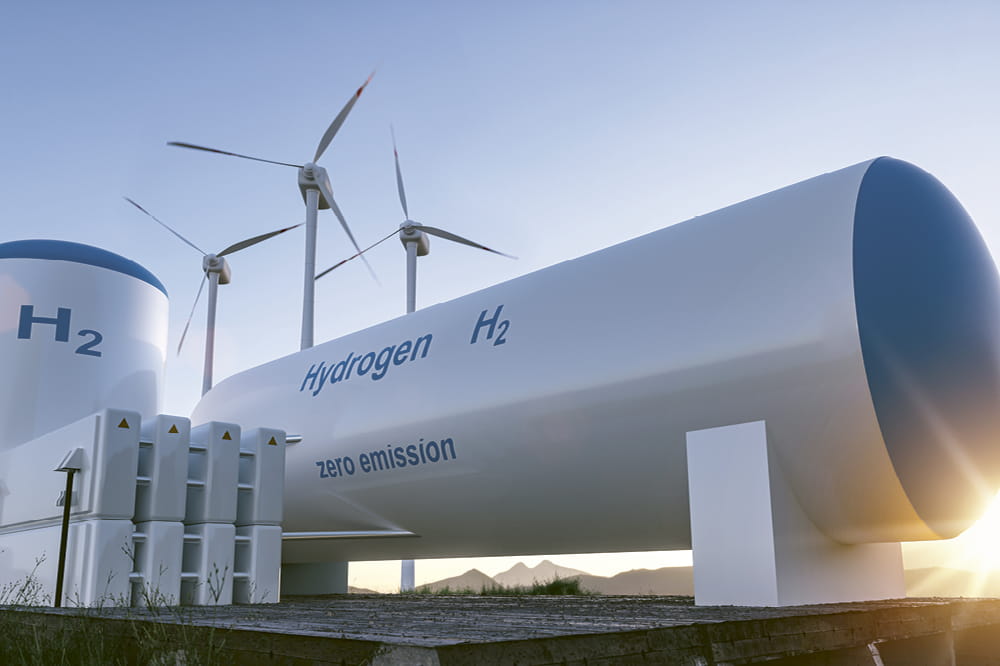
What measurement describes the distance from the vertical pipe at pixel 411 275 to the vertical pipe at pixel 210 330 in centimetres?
434

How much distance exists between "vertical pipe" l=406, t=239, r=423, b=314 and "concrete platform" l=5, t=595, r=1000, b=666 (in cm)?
1100

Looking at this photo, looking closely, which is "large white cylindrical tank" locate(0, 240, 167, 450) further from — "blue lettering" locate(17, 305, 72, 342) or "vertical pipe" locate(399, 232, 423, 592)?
"vertical pipe" locate(399, 232, 423, 592)

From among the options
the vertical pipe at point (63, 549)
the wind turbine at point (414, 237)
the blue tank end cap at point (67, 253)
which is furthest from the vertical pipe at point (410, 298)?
the vertical pipe at point (63, 549)

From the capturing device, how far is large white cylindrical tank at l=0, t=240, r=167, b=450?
37.4ft

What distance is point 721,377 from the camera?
6574mm

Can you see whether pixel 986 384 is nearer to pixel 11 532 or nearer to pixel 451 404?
pixel 451 404

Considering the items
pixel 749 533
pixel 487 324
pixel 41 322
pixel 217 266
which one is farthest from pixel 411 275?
pixel 749 533

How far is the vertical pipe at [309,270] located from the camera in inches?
625

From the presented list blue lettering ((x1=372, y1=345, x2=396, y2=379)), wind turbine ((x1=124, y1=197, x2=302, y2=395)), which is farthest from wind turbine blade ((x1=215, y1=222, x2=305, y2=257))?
blue lettering ((x1=372, y1=345, x2=396, y2=379))

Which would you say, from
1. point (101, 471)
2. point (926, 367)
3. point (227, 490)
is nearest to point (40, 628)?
point (101, 471)

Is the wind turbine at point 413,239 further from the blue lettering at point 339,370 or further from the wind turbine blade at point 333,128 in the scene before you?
the blue lettering at point 339,370

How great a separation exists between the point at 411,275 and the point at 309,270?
2.26m

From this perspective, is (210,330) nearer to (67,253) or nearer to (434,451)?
(67,253)

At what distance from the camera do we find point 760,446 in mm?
6352
